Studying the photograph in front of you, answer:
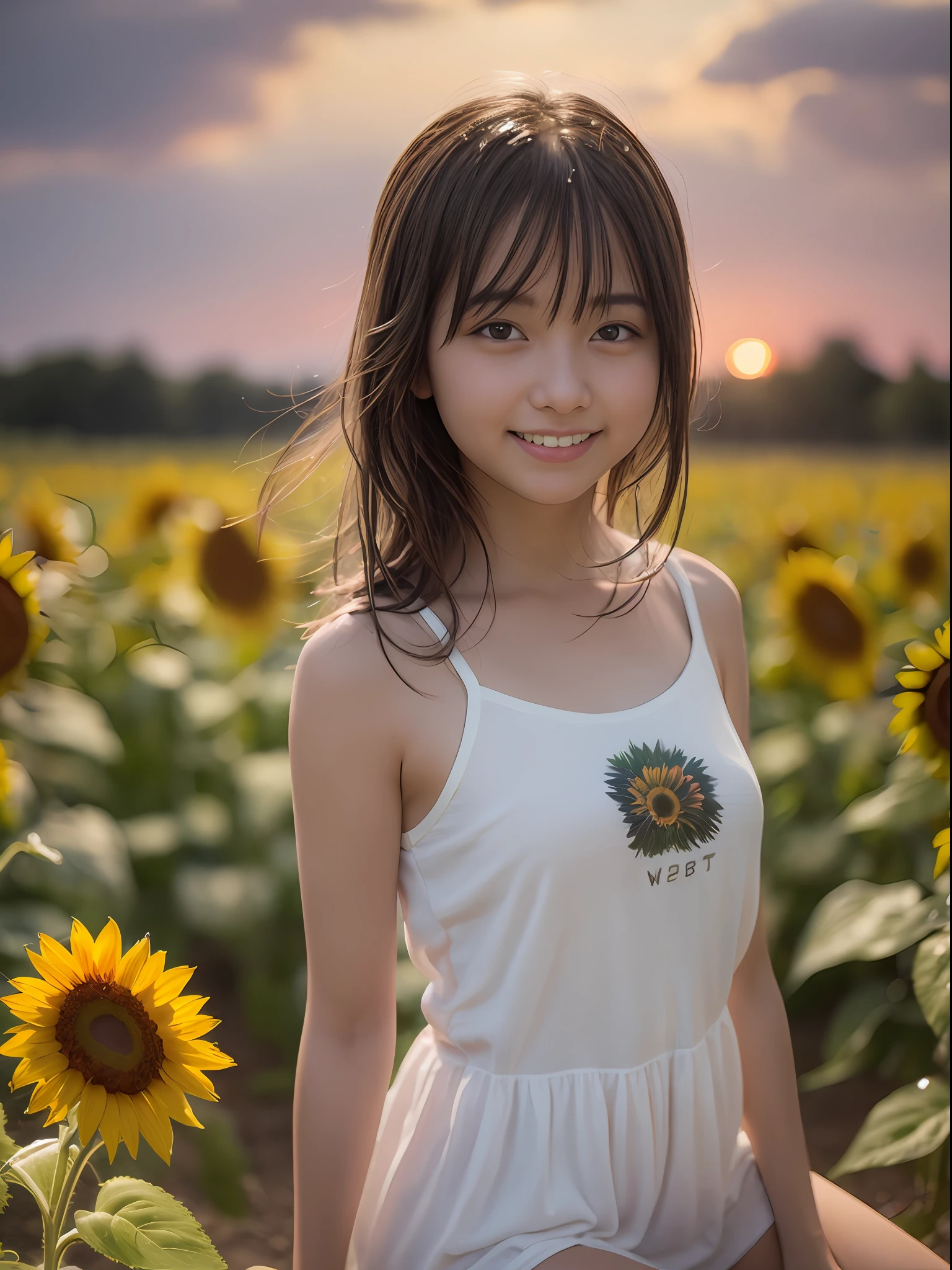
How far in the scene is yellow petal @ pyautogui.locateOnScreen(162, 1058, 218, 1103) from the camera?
78 cm

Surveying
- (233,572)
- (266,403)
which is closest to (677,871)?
(266,403)

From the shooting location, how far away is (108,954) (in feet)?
2.55

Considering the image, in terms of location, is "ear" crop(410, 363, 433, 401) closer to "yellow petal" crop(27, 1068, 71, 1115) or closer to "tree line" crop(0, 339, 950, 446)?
"yellow petal" crop(27, 1068, 71, 1115)

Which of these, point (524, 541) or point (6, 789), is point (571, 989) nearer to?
point (524, 541)

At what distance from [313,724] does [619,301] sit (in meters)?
0.41

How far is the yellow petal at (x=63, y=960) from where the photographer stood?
0.77 metres

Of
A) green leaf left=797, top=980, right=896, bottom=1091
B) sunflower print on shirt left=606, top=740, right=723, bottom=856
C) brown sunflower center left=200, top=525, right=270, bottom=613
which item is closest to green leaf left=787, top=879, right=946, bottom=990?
green leaf left=797, top=980, right=896, bottom=1091

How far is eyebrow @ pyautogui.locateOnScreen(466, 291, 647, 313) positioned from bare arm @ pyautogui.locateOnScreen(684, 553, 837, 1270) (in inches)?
12.9

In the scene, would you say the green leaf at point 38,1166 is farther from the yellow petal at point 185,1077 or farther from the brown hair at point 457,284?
the brown hair at point 457,284

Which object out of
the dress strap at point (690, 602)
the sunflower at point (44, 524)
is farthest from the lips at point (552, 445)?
the sunflower at point (44, 524)

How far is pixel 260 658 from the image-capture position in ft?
7.75

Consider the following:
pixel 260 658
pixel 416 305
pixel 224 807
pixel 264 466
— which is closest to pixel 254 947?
pixel 224 807

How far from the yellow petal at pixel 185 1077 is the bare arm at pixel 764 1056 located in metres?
0.54

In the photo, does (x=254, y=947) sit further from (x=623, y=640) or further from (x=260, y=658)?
(x=623, y=640)
